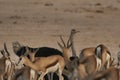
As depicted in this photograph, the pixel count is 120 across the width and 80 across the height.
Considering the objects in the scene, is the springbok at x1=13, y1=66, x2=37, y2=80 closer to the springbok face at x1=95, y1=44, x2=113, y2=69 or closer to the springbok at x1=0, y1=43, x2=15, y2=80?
the springbok at x1=0, y1=43, x2=15, y2=80

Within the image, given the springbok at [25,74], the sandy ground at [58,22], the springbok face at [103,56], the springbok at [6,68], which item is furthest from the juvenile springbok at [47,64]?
the sandy ground at [58,22]

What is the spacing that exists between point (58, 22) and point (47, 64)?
908 centimetres

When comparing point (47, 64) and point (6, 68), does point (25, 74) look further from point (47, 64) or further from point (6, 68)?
point (47, 64)

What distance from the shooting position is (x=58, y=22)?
834 inches

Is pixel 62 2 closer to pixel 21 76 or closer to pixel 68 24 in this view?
pixel 68 24

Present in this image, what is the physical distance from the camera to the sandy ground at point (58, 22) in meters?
18.2

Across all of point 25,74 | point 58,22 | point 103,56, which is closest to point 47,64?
point 25,74

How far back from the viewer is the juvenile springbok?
39.3 feet

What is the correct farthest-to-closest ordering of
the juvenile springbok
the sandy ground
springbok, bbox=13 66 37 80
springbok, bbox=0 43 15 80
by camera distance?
the sandy ground → the juvenile springbok → springbok, bbox=0 43 15 80 → springbok, bbox=13 66 37 80

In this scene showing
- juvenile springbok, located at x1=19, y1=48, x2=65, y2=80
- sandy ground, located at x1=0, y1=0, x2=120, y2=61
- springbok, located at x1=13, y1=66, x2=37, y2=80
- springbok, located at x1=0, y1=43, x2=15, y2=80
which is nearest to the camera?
springbok, located at x1=13, y1=66, x2=37, y2=80

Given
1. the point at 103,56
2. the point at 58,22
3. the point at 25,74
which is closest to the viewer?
the point at 25,74

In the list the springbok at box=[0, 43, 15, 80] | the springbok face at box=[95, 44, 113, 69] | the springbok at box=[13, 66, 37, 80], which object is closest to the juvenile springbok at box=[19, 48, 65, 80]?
the springbok at box=[13, 66, 37, 80]

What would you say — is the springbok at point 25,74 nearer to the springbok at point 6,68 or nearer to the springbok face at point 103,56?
the springbok at point 6,68

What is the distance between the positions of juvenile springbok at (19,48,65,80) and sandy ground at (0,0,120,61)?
283 cm
